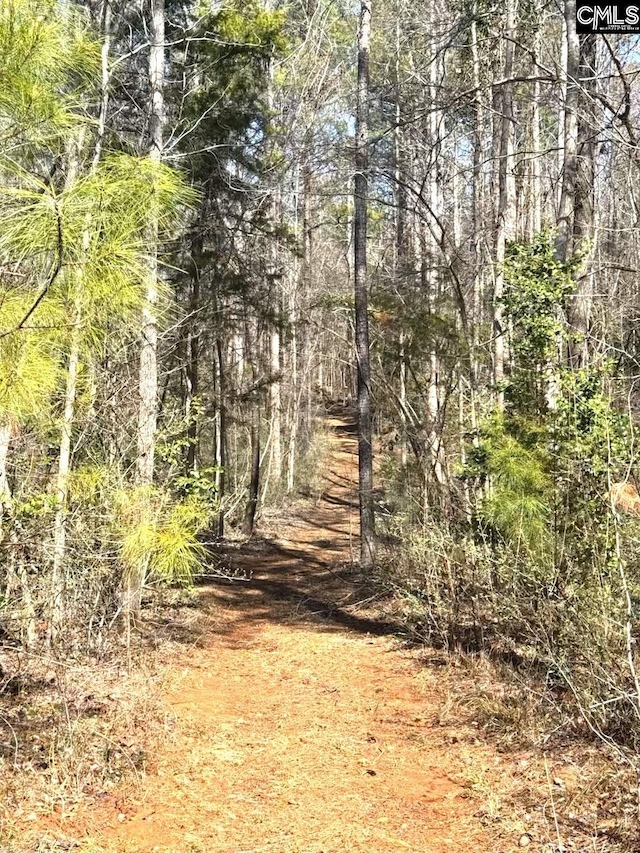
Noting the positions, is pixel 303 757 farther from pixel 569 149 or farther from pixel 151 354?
pixel 569 149

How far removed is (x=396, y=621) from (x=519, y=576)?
127 inches

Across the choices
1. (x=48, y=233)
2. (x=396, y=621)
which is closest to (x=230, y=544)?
(x=396, y=621)

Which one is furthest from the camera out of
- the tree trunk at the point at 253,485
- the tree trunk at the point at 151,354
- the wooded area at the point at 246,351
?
the tree trunk at the point at 253,485

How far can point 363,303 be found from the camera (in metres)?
10.6

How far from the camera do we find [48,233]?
103 inches

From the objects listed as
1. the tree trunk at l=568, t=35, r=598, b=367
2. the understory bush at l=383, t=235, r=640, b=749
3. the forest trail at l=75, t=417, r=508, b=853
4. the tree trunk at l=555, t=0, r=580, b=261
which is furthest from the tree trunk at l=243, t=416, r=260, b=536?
the tree trunk at l=568, t=35, r=598, b=367

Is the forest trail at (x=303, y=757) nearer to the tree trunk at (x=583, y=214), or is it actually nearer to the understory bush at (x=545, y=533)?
the understory bush at (x=545, y=533)

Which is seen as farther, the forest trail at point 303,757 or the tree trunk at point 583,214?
the tree trunk at point 583,214

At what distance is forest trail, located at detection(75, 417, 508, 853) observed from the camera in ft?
13.0

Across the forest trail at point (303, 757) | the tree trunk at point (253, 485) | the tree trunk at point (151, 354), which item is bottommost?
the forest trail at point (303, 757)

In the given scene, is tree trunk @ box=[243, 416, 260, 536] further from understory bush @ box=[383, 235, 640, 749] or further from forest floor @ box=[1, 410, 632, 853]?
understory bush @ box=[383, 235, 640, 749]

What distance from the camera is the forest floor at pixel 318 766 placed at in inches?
154

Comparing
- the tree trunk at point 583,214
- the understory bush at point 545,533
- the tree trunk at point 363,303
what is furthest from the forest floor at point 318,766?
the tree trunk at point 583,214

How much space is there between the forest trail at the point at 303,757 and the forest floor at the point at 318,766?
12 millimetres
